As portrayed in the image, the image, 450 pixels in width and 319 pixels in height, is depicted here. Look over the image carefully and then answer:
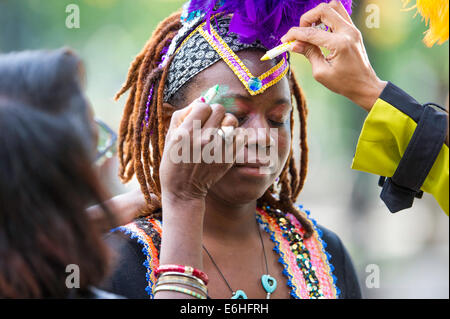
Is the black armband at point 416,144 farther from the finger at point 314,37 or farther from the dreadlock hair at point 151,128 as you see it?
the dreadlock hair at point 151,128

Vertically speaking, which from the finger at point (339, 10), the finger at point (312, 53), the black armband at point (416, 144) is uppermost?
the finger at point (339, 10)

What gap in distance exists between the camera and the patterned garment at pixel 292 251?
2.11m

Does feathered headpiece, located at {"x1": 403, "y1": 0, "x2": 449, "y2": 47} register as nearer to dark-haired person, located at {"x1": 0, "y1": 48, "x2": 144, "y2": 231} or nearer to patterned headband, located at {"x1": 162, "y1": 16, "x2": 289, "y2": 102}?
patterned headband, located at {"x1": 162, "y1": 16, "x2": 289, "y2": 102}

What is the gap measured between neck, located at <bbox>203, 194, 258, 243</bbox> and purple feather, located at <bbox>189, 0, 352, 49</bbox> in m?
0.71

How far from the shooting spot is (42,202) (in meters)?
1.32

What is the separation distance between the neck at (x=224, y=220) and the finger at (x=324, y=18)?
827 mm

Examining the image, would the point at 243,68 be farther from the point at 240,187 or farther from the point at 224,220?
the point at 224,220

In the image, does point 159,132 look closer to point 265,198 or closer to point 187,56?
point 187,56

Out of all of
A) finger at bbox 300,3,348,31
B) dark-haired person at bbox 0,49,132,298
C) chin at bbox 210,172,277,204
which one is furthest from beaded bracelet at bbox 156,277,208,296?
finger at bbox 300,3,348,31

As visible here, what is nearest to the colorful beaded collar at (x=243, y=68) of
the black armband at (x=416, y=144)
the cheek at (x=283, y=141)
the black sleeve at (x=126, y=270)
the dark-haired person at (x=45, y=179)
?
the cheek at (x=283, y=141)

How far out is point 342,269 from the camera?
254 centimetres

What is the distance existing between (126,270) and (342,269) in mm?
1084

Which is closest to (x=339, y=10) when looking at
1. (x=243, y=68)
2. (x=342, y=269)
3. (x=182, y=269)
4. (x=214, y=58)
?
(x=243, y=68)

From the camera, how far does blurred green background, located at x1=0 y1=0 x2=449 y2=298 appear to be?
7.92 meters
